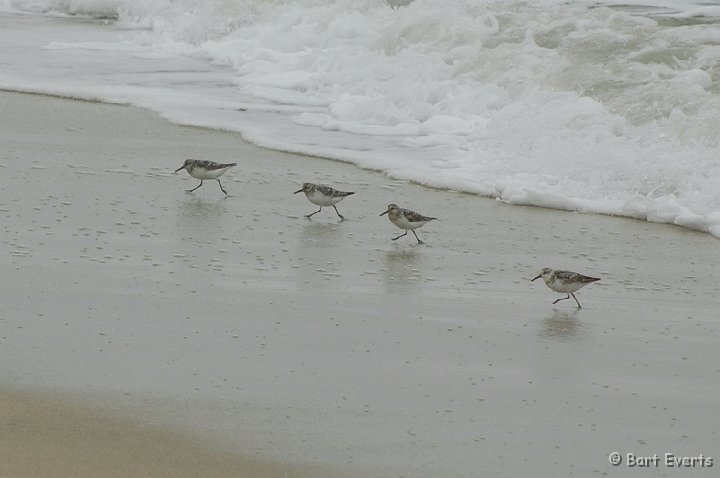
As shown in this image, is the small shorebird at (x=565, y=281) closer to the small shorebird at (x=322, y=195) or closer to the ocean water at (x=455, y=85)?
the small shorebird at (x=322, y=195)

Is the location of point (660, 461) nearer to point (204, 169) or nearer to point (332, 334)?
point (332, 334)

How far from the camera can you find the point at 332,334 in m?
6.33

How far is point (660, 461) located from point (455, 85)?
9.21 m

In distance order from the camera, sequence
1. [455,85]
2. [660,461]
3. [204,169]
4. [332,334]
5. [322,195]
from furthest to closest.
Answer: [455,85]
[204,169]
[322,195]
[332,334]
[660,461]

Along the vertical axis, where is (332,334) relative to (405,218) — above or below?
below

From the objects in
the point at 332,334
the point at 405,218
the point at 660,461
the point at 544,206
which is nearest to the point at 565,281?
the point at 332,334

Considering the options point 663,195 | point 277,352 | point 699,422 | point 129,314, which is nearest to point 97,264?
point 129,314

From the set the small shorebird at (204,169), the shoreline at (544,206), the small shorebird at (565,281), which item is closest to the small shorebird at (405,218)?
the small shorebird at (565,281)

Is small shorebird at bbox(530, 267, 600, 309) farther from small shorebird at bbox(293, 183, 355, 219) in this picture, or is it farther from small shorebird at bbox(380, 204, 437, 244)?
small shorebird at bbox(293, 183, 355, 219)

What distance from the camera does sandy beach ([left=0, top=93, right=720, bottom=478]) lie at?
4934 mm

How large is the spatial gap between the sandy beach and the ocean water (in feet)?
3.23

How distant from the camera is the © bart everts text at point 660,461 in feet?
16.0

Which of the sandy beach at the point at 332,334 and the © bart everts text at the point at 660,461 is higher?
the sandy beach at the point at 332,334

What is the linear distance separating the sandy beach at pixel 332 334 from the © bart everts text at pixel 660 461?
38mm
